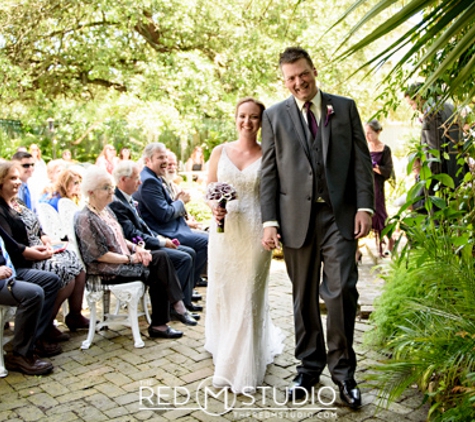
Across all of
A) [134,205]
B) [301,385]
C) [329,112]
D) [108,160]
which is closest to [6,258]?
[134,205]

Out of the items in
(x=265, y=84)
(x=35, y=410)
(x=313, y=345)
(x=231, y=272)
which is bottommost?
(x=35, y=410)

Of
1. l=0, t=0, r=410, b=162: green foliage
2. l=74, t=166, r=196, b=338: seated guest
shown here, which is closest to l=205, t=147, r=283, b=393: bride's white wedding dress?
l=74, t=166, r=196, b=338: seated guest

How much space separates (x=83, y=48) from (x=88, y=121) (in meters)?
3.04

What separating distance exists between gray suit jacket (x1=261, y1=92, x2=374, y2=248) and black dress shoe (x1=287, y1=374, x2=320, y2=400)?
840 millimetres

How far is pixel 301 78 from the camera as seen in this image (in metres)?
3.31

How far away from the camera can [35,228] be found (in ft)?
14.9

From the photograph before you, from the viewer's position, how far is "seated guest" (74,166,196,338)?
448cm

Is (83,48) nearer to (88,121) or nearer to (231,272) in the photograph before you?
(88,121)

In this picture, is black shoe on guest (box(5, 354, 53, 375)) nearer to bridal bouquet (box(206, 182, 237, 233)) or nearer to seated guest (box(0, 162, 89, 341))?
seated guest (box(0, 162, 89, 341))

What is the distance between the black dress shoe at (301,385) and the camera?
341 centimetres

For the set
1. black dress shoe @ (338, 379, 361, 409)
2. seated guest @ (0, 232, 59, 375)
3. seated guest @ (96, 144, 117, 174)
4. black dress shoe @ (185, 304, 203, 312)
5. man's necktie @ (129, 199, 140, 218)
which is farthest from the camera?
seated guest @ (96, 144, 117, 174)

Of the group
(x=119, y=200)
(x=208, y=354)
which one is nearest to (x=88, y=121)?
(x=119, y=200)

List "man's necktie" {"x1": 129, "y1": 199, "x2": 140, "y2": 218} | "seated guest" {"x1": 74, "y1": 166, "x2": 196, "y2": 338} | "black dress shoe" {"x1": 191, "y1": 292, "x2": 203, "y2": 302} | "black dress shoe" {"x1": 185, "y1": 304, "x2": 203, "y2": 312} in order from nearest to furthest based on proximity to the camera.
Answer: "seated guest" {"x1": 74, "y1": 166, "x2": 196, "y2": 338}, "man's necktie" {"x1": 129, "y1": 199, "x2": 140, "y2": 218}, "black dress shoe" {"x1": 185, "y1": 304, "x2": 203, "y2": 312}, "black dress shoe" {"x1": 191, "y1": 292, "x2": 203, "y2": 302}

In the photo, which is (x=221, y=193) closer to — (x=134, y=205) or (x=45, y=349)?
(x=134, y=205)
